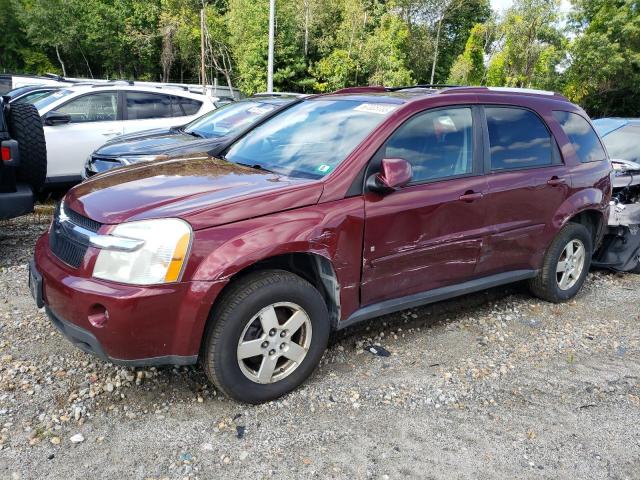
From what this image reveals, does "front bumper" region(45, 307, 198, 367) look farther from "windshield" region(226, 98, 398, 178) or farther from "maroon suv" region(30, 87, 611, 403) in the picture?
"windshield" region(226, 98, 398, 178)

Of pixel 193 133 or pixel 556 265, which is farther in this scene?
pixel 193 133

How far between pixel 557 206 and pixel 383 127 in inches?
73.5

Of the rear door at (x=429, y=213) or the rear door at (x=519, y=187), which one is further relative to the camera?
the rear door at (x=519, y=187)

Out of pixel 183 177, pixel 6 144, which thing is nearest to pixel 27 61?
pixel 6 144

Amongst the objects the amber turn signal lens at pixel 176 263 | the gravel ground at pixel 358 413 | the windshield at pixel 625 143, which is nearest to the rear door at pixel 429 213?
the gravel ground at pixel 358 413

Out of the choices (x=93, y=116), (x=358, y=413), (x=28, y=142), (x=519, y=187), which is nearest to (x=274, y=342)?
(x=358, y=413)

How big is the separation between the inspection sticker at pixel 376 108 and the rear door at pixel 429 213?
0.15m

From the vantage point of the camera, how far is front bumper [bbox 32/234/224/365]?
2572 mm

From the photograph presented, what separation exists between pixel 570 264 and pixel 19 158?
4996 mm

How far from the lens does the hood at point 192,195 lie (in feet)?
9.01

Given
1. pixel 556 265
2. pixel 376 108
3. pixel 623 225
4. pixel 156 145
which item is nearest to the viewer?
pixel 376 108

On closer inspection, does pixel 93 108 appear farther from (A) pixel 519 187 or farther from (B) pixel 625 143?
(B) pixel 625 143

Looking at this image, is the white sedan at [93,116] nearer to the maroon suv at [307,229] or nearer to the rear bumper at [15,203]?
the rear bumper at [15,203]

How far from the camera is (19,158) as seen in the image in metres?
4.82
